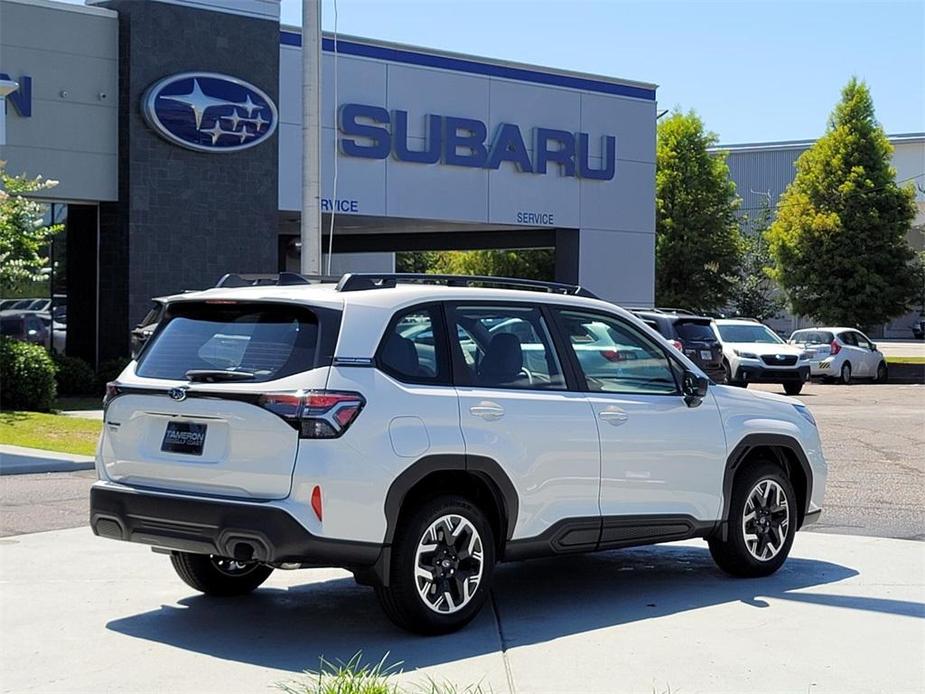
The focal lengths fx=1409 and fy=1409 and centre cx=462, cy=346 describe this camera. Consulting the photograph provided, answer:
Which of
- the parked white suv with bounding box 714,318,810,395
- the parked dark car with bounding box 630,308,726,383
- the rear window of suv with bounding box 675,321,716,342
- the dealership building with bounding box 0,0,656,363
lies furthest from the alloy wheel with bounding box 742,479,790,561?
the parked white suv with bounding box 714,318,810,395

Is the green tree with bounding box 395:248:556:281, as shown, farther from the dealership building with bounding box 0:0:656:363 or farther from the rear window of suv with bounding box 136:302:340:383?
the rear window of suv with bounding box 136:302:340:383

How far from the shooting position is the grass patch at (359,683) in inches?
214

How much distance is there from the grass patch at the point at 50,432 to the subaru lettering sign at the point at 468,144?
10.1 meters

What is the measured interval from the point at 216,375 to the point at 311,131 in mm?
10755

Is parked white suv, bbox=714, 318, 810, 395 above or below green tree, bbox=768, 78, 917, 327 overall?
below

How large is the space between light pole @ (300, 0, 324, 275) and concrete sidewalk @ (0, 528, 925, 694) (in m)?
8.18

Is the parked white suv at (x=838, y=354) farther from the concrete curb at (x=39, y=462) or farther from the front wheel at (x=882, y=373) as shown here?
the concrete curb at (x=39, y=462)

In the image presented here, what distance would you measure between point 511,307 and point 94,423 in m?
13.1

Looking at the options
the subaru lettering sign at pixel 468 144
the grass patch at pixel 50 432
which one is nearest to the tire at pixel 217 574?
the grass patch at pixel 50 432

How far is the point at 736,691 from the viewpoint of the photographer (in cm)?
629

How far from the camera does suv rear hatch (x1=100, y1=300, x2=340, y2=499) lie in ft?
22.6

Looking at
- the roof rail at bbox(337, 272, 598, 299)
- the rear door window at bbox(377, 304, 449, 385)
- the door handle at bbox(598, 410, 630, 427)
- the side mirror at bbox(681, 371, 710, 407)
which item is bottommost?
the door handle at bbox(598, 410, 630, 427)

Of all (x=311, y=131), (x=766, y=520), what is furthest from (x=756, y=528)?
(x=311, y=131)

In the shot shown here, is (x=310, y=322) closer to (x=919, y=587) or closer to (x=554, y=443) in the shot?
(x=554, y=443)
